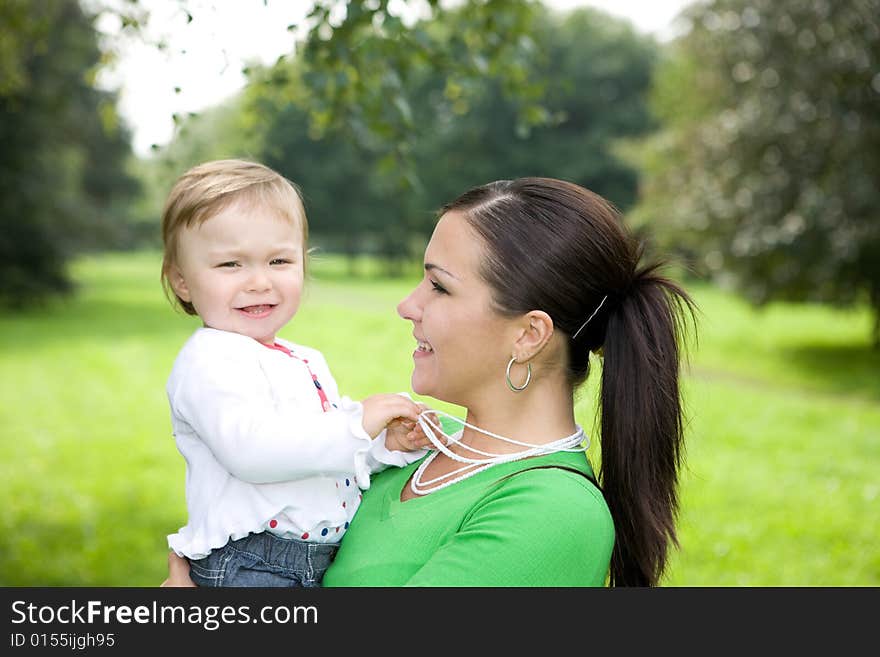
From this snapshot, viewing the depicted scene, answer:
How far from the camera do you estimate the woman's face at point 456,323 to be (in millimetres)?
2055

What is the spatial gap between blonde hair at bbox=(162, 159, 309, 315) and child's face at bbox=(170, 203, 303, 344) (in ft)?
0.06

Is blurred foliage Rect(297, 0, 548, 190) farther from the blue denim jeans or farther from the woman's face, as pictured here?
the blue denim jeans

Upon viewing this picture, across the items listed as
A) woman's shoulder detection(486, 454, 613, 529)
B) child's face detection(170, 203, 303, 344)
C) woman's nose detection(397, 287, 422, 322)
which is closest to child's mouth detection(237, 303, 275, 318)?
child's face detection(170, 203, 303, 344)

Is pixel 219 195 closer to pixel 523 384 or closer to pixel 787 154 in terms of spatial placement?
pixel 523 384

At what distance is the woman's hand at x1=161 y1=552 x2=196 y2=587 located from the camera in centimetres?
210

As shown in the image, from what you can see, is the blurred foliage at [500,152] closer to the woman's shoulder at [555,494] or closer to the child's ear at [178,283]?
the child's ear at [178,283]

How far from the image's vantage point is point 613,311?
215 centimetres

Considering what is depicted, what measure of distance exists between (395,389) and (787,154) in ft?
34.1

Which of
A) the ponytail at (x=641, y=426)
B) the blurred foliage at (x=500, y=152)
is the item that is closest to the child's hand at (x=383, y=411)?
the ponytail at (x=641, y=426)

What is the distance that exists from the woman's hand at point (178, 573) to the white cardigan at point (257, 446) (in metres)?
0.03
